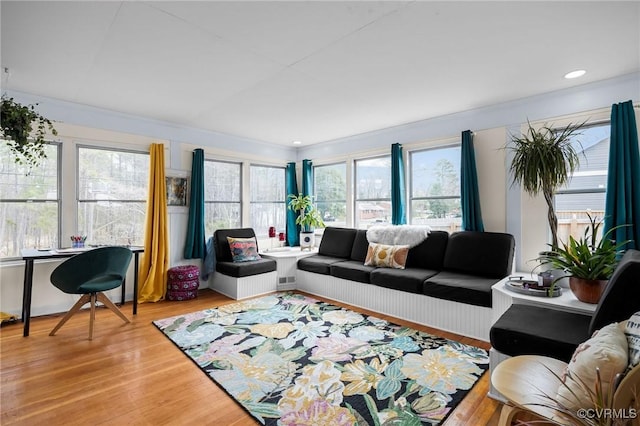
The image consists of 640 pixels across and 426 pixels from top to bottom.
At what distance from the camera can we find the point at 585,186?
3.13 metres

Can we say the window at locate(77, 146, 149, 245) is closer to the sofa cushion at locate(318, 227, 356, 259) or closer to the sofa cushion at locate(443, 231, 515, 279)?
the sofa cushion at locate(318, 227, 356, 259)

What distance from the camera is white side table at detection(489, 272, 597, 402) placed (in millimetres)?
1993

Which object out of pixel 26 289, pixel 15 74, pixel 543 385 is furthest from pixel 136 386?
pixel 15 74

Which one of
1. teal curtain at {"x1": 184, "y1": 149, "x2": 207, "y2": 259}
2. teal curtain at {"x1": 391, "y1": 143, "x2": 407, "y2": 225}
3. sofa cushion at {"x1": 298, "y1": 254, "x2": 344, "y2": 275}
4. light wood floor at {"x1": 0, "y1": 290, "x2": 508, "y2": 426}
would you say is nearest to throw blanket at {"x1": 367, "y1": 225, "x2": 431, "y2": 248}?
teal curtain at {"x1": 391, "y1": 143, "x2": 407, "y2": 225}

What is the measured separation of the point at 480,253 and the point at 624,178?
1415 mm

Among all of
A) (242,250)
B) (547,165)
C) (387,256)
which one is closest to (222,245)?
(242,250)

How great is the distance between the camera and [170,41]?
7.34ft

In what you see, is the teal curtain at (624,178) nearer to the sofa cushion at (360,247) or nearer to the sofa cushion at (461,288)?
the sofa cushion at (461,288)

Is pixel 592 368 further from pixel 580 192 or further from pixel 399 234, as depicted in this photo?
pixel 399 234

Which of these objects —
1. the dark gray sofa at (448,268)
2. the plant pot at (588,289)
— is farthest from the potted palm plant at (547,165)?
the dark gray sofa at (448,268)

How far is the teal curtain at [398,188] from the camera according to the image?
445 cm

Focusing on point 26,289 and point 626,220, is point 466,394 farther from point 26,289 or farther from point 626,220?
point 26,289

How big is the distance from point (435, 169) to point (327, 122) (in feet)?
5.67

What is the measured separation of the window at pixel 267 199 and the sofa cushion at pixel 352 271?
200cm
